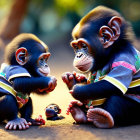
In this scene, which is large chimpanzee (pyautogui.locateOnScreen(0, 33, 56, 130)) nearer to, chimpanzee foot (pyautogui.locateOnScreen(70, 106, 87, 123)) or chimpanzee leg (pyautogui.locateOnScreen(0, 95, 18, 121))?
chimpanzee leg (pyautogui.locateOnScreen(0, 95, 18, 121))

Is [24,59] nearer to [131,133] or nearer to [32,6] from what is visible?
[131,133]

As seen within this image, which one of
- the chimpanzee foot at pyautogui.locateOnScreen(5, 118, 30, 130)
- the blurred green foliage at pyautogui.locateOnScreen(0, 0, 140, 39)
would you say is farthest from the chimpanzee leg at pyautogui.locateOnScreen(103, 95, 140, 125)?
the blurred green foliage at pyautogui.locateOnScreen(0, 0, 140, 39)

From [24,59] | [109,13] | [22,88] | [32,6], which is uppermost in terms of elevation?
[32,6]

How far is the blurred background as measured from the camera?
11523 mm

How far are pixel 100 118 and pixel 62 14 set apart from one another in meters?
13.7

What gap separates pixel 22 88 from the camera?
3004 millimetres

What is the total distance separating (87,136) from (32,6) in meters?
15.1

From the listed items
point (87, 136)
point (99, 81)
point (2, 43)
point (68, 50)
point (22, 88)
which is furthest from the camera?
point (68, 50)

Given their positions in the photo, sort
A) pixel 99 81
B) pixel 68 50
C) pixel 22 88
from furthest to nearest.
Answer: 1. pixel 68 50
2. pixel 22 88
3. pixel 99 81

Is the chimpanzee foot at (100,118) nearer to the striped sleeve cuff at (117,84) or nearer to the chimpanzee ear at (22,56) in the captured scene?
the striped sleeve cuff at (117,84)

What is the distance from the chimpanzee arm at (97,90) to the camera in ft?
9.11

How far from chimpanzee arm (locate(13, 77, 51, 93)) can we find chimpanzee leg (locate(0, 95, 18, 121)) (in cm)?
14

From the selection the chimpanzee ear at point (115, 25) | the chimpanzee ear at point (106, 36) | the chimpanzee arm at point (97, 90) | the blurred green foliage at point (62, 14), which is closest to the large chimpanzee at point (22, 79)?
the chimpanzee arm at point (97, 90)

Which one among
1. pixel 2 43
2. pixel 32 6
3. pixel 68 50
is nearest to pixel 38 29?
pixel 32 6
